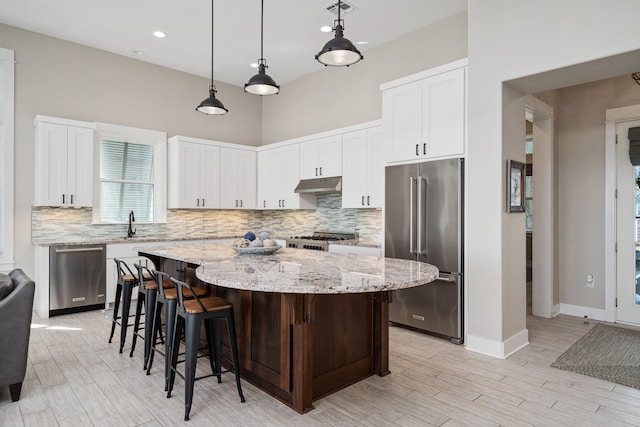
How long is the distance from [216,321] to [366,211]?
124 inches

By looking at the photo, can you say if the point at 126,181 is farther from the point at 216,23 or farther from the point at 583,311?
the point at 583,311

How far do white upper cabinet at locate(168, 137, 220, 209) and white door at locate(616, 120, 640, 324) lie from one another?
18.3 ft

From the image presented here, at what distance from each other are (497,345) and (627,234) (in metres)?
2.41

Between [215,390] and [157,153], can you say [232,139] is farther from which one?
[215,390]

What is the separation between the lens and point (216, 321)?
300 centimetres

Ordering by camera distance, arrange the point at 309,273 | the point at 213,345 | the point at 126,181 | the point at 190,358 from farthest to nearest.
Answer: the point at 126,181 → the point at 213,345 → the point at 190,358 → the point at 309,273

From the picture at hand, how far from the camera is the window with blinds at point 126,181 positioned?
225 inches

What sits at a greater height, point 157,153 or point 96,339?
point 157,153

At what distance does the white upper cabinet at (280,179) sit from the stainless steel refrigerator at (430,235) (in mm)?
2092

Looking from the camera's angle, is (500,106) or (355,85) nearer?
(500,106)

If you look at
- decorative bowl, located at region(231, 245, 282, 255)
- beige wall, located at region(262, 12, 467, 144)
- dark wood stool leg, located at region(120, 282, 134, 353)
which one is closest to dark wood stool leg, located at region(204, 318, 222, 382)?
decorative bowl, located at region(231, 245, 282, 255)

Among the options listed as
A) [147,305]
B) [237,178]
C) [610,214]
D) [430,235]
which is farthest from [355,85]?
[147,305]

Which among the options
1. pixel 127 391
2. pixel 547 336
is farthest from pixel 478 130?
pixel 127 391

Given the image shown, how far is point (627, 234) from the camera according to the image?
4508 mm
